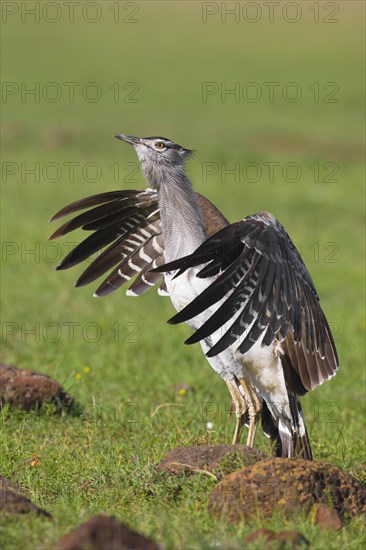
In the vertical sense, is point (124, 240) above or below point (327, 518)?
above

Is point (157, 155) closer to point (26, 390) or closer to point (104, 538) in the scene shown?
point (26, 390)

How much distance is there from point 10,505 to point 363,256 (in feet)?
32.6

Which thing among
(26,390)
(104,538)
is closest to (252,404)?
(26,390)

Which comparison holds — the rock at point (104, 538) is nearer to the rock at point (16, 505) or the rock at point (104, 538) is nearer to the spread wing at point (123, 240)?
the rock at point (16, 505)

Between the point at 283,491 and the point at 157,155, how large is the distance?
2.28m

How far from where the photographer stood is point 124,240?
18.8 feet

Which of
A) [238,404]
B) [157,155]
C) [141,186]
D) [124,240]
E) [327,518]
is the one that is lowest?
[327,518]

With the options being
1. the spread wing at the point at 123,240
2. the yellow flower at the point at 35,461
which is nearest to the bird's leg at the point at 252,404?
the spread wing at the point at 123,240

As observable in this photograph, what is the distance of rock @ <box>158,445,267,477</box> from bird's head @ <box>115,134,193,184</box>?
5.37 feet

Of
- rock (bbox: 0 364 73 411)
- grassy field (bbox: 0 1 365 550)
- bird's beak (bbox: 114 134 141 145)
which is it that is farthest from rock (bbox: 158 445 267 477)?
bird's beak (bbox: 114 134 141 145)

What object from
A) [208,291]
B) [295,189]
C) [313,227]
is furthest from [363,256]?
[208,291]

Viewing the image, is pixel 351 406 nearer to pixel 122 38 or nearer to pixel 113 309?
pixel 113 309

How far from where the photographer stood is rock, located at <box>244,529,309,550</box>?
10.5ft

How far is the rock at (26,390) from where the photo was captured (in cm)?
570
